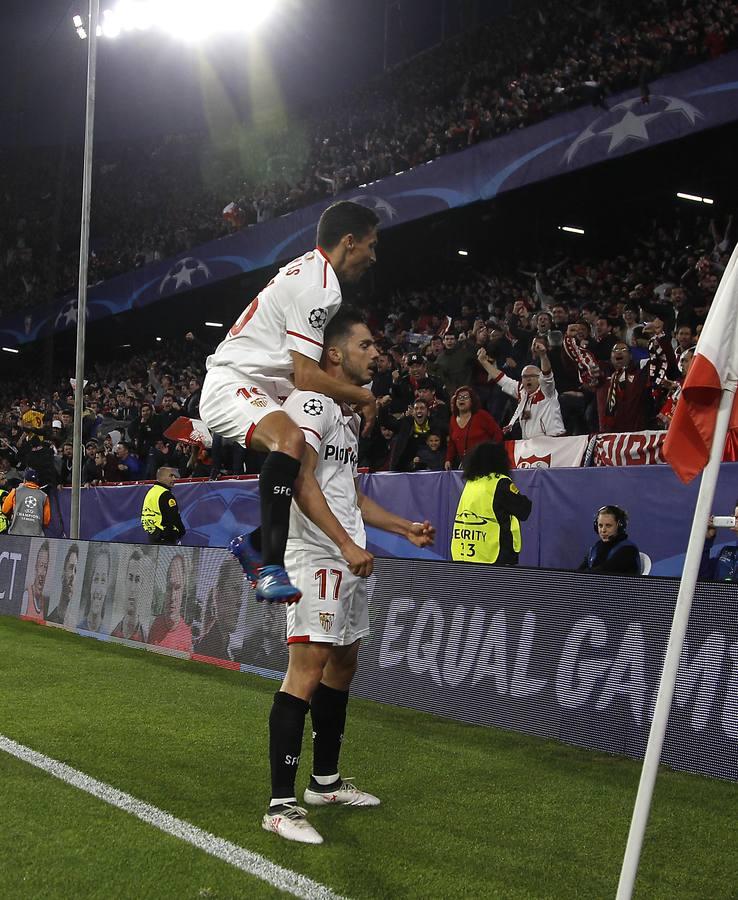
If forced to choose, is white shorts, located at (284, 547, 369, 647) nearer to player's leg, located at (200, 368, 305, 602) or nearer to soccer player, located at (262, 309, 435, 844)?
soccer player, located at (262, 309, 435, 844)

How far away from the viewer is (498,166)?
675 inches

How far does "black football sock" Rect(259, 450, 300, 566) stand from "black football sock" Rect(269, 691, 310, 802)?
0.53m

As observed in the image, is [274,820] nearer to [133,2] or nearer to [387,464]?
[387,464]

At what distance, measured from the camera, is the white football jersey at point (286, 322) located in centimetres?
376

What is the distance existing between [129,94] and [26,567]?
32516 millimetres

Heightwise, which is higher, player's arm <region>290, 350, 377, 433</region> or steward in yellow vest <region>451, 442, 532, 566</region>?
player's arm <region>290, 350, 377, 433</region>

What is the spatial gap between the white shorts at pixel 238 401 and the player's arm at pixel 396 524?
50 cm

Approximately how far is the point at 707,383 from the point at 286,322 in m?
1.65

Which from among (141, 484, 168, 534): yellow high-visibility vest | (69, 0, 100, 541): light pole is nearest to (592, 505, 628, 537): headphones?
(141, 484, 168, 534): yellow high-visibility vest

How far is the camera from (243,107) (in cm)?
3703

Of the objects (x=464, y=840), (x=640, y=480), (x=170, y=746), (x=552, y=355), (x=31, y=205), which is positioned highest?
(x=31, y=205)

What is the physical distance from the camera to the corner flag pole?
2.47 m

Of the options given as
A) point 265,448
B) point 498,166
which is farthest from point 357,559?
point 498,166

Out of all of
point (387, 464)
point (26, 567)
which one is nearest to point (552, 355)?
point (387, 464)
